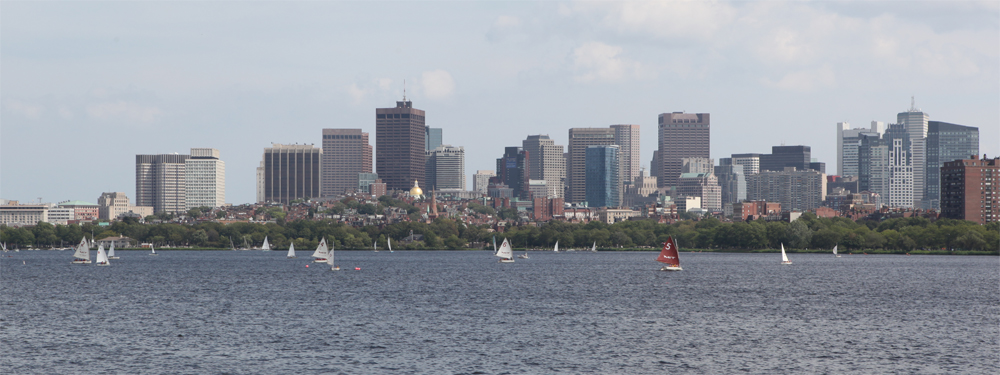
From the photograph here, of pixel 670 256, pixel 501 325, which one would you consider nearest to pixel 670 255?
pixel 670 256

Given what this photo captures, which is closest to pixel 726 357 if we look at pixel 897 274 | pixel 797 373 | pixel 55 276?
pixel 797 373

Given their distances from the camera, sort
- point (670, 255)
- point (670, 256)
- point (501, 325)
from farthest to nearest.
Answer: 1. point (670, 255)
2. point (670, 256)
3. point (501, 325)

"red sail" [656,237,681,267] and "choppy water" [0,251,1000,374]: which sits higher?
"red sail" [656,237,681,267]

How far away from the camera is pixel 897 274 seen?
152125mm

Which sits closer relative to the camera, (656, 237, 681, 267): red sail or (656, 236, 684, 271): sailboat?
(656, 236, 684, 271): sailboat

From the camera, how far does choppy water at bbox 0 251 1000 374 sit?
208 ft

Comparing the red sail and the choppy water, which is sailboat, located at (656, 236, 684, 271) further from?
the choppy water

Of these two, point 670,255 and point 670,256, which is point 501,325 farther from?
point 670,255

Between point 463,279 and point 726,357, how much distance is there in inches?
3068

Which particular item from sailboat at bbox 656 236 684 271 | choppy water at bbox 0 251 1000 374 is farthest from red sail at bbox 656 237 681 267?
choppy water at bbox 0 251 1000 374

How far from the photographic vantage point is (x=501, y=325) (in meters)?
81.8

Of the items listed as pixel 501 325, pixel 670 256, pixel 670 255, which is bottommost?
pixel 501 325

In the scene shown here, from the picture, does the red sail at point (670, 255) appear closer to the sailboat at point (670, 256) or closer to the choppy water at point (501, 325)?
the sailboat at point (670, 256)

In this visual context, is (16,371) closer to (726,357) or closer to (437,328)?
(437,328)
